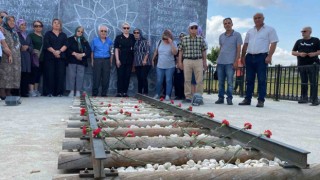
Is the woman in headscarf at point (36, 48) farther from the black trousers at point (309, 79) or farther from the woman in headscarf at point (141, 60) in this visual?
the black trousers at point (309, 79)

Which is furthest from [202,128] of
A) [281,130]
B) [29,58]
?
[29,58]

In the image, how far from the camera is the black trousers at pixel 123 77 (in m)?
10.4

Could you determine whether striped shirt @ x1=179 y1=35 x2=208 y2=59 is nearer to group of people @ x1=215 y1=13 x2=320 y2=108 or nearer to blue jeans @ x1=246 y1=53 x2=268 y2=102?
group of people @ x1=215 y1=13 x2=320 y2=108

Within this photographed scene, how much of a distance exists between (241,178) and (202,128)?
2.02 m

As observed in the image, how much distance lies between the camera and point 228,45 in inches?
328

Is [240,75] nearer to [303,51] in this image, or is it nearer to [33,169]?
[303,51]

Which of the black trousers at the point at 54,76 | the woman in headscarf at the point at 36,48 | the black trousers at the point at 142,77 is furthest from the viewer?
the black trousers at the point at 142,77

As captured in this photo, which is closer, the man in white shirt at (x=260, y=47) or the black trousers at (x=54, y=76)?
the man in white shirt at (x=260, y=47)

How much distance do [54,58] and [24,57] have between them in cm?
101

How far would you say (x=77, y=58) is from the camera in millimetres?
10086

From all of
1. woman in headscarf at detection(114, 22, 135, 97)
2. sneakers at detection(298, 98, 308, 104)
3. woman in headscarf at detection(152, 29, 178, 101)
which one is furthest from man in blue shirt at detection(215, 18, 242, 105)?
sneakers at detection(298, 98, 308, 104)

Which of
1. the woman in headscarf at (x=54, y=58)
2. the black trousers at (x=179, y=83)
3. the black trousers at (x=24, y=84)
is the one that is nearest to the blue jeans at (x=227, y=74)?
the black trousers at (x=179, y=83)

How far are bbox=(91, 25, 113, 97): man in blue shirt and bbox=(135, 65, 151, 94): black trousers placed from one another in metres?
0.78

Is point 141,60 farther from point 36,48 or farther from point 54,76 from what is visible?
point 36,48
